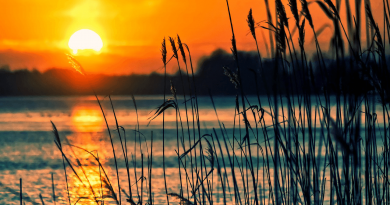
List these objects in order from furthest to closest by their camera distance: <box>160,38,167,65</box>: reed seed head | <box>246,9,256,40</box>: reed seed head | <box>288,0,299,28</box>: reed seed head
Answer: <box>160,38,167,65</box>: reed seed head, <box>246,9,256,40</box>: reed seed head, <box>288,0,299,28</box>: reed seed head

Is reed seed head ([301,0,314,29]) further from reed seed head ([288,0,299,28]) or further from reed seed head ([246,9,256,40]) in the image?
reed seed head ([246,9,256,40])

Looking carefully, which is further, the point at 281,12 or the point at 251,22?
the point at 251,22

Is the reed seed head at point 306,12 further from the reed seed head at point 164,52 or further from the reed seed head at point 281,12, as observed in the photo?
the reed seed head at point 164,52

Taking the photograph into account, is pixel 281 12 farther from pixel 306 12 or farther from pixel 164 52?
pixel 164 52

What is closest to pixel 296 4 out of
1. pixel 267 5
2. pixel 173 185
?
pixel 267 5

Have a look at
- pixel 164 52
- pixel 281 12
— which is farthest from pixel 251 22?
pixel 164 52

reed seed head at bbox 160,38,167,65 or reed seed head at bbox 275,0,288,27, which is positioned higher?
reed seed head at bbox 275,0,288,27

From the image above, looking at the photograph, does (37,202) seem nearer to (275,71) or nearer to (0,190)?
(0,190)

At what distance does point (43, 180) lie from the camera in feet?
25.9

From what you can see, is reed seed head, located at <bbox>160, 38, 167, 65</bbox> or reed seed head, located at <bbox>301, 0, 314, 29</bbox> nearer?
reed seed head, located at <bbox>301, 0, 314, 29</bbox>

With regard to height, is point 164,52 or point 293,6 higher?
point 293,6

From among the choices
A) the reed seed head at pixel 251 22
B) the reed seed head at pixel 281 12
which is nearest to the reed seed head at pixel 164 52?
the reed seed head at pixel 251 22

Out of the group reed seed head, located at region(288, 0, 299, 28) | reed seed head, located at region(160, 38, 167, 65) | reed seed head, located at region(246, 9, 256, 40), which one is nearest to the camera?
reed seed head, located at region(288, 0, 299, 28)

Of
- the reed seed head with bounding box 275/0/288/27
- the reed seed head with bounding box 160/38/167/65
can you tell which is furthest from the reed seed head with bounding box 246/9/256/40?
the reed seed head with bounding box 160/38/167/65
